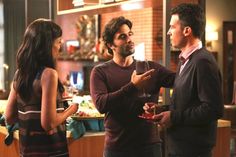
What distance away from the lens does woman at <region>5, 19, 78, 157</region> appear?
255 centimetres

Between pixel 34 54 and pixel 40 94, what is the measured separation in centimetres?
22

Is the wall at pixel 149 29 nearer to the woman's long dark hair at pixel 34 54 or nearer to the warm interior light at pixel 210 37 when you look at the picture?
the warm interior light at pixel 210 37

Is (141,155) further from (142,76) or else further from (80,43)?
(80,43)

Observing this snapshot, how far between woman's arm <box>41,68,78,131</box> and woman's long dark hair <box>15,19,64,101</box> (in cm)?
7

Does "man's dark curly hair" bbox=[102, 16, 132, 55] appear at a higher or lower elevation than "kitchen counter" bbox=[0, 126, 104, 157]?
higher

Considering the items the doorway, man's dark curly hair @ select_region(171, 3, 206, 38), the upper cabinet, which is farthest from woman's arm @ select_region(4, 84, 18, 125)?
the doorway

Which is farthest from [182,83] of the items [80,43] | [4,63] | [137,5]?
[4,63]

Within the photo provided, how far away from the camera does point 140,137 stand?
2883 millimetres

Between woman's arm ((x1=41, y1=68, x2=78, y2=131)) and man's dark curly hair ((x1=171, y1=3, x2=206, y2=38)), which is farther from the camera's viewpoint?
woman's arm ((x1=41, y1=68, x2=78, y2=131))

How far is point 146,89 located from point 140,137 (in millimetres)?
300

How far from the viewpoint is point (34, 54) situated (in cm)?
258

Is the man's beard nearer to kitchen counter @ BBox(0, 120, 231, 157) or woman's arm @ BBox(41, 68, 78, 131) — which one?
woman's arm @ BBox(41, 68, 78, 131)

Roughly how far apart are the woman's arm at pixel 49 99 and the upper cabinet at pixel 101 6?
163 centimetres

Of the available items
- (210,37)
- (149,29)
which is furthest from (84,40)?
(210,37)
